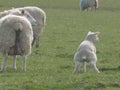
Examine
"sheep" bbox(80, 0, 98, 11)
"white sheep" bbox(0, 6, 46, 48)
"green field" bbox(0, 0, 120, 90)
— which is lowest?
"sheep" bbox(80, 0, 98, 11)

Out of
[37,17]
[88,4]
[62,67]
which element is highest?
[37,17]

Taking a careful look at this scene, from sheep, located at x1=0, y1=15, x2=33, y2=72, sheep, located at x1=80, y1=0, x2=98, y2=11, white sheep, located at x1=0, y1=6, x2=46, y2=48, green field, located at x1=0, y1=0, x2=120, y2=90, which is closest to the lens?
green field, located at x1=0, y1=0, x2=120, y2=90

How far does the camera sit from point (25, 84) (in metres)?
10.5

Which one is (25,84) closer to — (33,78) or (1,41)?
(33,78)

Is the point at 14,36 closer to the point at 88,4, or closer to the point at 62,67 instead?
the point at 62,67

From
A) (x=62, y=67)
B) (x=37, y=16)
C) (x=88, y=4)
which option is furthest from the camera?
(x=88, y=4)

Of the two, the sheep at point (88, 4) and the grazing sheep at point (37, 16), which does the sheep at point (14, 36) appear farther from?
the sheep at point (88, 4)

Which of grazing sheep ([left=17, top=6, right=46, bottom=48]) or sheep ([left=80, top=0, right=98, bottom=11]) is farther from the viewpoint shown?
sheep ([left=80, top=0, right=98, bottom=11])

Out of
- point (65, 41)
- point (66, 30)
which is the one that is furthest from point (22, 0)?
point (65, 41)

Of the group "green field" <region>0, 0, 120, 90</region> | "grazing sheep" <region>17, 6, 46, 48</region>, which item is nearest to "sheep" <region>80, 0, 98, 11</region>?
"green field" <region>0, 0, 120, 90</region>

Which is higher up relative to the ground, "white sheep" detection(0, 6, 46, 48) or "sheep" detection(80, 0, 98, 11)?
"white sheep" detection(0, 6, 46, 48)

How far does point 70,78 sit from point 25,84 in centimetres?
127

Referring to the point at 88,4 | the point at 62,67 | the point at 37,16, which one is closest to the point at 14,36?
the point at 62,67

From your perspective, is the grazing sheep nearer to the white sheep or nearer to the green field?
the white sheep
